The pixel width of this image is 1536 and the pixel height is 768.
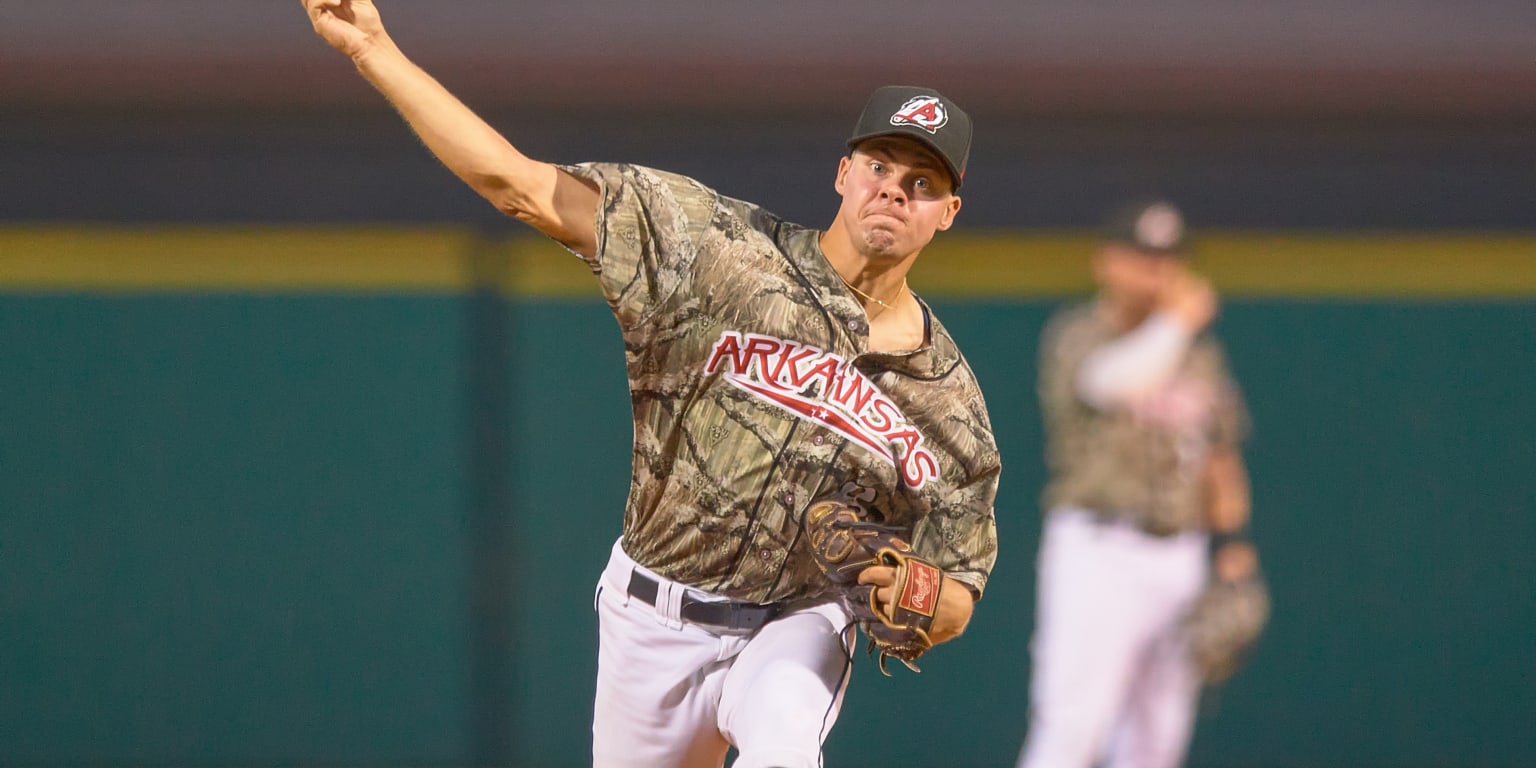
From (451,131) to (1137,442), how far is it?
120 inches

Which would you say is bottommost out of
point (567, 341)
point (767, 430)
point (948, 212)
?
point (567, 341)

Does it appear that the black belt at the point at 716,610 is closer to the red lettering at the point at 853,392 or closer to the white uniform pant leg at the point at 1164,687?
the red lettering at the point at 853,392

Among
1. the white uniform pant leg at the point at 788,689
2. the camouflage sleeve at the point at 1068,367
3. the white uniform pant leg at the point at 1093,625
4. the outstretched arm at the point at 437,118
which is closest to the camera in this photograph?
the outstretched arm at the point at 437,118

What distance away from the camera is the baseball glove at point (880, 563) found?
2.92 meters

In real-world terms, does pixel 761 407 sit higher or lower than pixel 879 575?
higher

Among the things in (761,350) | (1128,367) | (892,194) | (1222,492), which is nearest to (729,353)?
(761,350)

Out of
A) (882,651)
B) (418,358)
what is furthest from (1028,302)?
(882,651)

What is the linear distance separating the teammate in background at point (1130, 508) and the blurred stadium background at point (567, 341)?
62 cm

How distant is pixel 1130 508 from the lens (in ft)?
16.8

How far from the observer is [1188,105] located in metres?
5.87

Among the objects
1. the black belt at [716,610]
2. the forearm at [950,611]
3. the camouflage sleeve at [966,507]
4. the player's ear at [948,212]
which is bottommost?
the black belt at [716,610]

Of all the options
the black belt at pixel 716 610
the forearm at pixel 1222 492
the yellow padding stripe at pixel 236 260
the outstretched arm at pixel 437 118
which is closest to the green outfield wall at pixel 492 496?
the yellow padding stripe at pixel 236 260

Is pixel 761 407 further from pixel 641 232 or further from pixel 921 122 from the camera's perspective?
pixel 921 122

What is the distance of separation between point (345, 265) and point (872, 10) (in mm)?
2005
